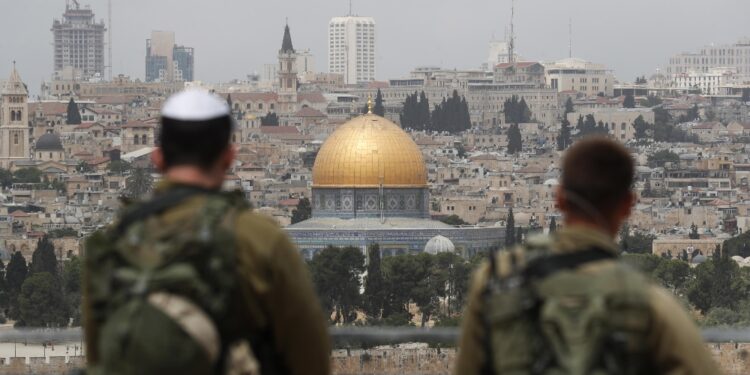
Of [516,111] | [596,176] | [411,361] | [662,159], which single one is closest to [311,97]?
[516,111]

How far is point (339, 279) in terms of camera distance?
56.4m

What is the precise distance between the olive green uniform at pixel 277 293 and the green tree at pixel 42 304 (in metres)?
46.5

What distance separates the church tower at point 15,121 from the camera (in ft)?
425

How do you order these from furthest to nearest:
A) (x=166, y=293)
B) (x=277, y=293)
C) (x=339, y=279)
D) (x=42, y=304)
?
(x=339, y=279) < (x=42, y=304) < (x=277, y=293) < (x=166, y=293)

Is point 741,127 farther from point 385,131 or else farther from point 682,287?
point 682,287

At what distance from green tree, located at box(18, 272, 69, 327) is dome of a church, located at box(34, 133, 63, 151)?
70.0 m

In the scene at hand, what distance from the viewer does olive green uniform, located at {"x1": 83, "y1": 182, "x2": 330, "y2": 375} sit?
5.69 meters

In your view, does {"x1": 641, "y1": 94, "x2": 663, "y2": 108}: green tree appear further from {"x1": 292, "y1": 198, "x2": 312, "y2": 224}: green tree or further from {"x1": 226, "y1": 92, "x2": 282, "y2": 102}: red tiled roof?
{"x1": 292, "y1": 198, "x2": 312, "y2": 224}: green tree

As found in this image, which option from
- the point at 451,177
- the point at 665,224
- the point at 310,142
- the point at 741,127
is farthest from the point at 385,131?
the point at 741,127

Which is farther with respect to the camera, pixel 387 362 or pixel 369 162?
pixel 369 162

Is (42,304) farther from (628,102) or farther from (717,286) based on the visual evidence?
(628,102)

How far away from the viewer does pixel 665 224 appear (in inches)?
3789

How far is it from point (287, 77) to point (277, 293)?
534 ft

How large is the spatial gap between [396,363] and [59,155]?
11141 centimetres
